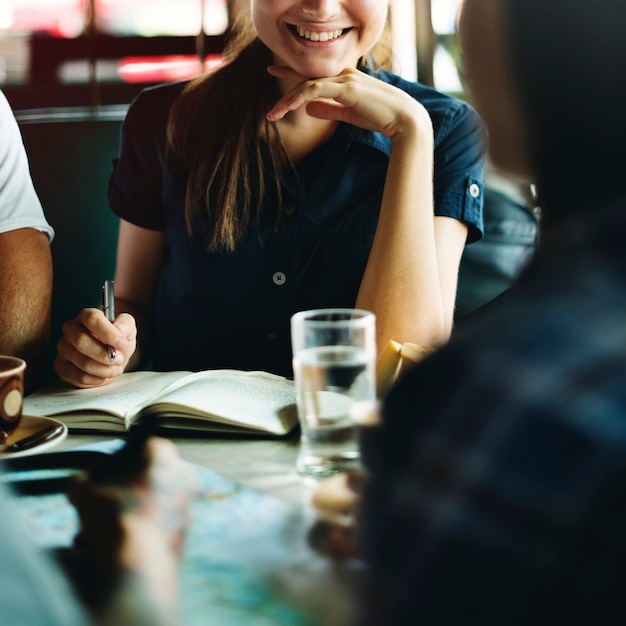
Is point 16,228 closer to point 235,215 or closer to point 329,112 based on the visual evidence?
point 235,215

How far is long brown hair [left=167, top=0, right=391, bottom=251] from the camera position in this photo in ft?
4.88

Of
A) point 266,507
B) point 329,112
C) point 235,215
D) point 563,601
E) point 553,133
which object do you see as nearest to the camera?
point 563,601

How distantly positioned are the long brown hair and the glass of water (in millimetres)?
665

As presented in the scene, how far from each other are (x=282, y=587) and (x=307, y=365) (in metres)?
0.29

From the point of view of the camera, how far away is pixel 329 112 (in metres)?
1.38

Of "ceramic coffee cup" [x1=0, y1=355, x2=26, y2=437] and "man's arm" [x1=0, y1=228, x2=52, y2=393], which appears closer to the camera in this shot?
"ceramic coffee cup" [x1=0, y1=355, x2=26, y2=437]

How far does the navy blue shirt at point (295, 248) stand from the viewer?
1.48 m

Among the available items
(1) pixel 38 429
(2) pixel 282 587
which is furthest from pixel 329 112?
(2) pixel 282 587

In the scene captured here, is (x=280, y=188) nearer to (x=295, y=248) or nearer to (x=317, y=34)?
(x=295, y=248)

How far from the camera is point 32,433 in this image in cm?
91

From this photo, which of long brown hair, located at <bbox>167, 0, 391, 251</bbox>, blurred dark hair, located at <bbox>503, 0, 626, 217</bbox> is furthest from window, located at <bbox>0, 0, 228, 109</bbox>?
blurred dark hair, located at <bbox>503, 0, 626, 217</bbox>

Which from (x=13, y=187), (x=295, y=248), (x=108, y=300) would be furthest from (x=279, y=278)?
(x=13, y=187)

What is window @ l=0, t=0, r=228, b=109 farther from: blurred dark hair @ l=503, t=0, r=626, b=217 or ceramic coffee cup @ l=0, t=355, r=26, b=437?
blurred dark hair @ l=503, t=0, r=626, b=217

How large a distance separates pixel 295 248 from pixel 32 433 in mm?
672
